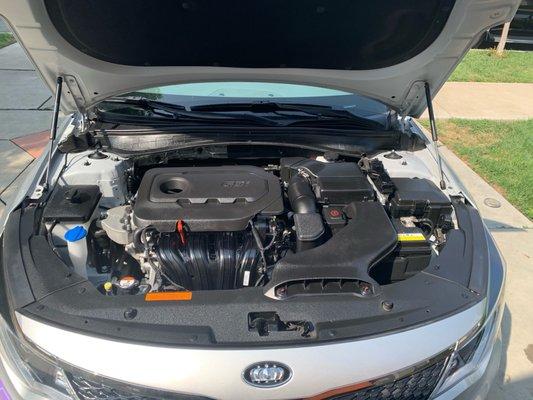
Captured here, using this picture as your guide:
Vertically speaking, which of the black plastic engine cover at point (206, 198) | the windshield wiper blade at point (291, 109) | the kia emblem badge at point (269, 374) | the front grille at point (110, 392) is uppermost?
the windshield wiper blade at point (291, 109)

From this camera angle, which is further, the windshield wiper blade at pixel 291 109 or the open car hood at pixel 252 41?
the windshield wiper blade at pixel 291 109

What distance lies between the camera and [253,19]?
2.09 meters

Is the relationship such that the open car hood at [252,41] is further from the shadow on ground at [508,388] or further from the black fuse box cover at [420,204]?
the shadow on ground at [508,388]

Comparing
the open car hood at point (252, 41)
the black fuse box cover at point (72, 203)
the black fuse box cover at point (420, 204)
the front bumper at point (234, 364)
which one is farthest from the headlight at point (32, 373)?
the black fuse box cover at point (420, 204)

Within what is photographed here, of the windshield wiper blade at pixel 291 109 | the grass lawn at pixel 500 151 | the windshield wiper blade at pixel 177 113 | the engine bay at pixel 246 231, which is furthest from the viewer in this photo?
the grass lawn at pixel 500 151

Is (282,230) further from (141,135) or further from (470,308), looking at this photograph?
(141,135)

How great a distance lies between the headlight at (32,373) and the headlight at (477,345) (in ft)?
3.93

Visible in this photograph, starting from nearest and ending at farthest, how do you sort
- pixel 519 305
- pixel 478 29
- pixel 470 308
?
pixel 470 308
pixel 478 29
pixel 519 305

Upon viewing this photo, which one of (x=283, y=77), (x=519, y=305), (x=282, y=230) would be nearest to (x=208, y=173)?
(x=282, y=230)

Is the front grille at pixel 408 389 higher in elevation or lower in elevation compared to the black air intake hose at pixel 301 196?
lower

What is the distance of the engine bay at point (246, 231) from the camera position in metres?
1.70

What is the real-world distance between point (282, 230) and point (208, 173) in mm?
474

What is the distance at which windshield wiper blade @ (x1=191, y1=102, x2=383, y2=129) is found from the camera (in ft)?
8.42

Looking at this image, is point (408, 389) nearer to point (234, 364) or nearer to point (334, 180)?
point (234, 364)
